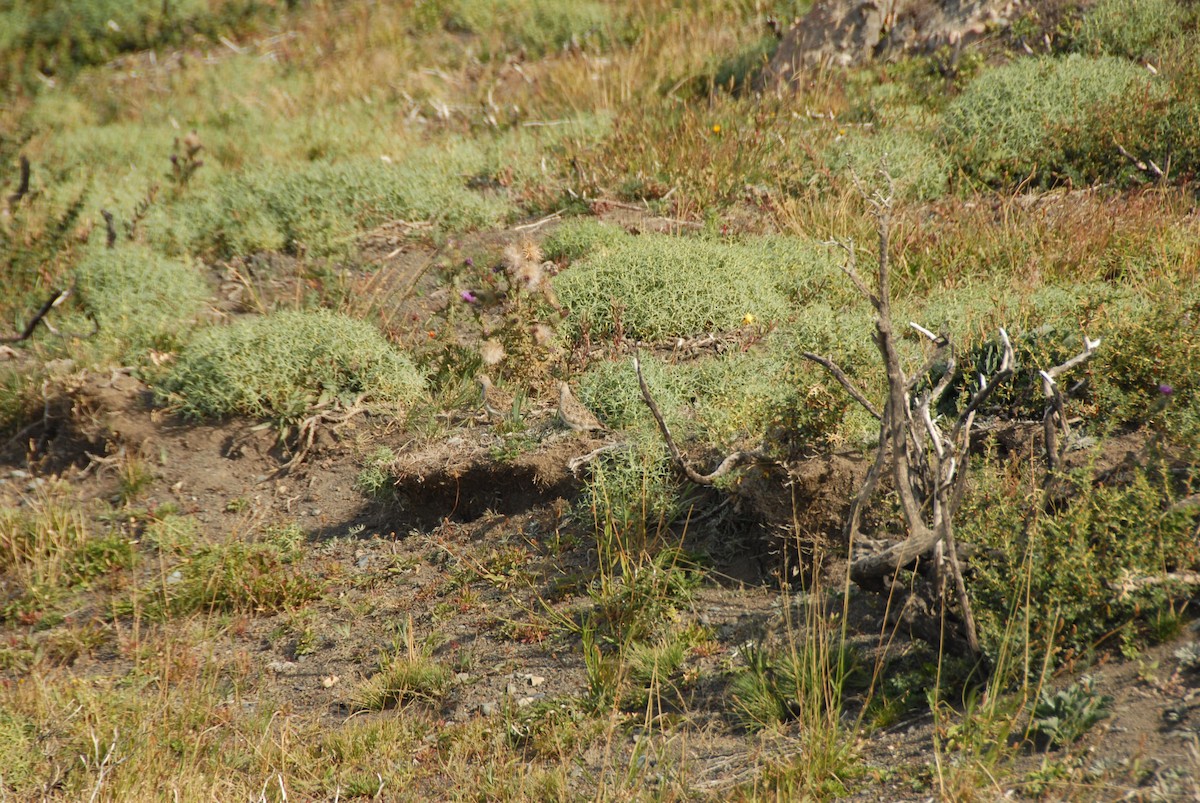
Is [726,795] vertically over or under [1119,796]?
under

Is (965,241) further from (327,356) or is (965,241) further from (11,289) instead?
(11,289)

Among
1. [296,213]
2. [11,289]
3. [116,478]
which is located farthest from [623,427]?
[11,289]

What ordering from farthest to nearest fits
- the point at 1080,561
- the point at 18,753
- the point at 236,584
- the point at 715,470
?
the point at 236,584 → the point at 715,470 → the point at 18,753 → the point at 1080,561

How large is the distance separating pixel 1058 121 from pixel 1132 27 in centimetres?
159

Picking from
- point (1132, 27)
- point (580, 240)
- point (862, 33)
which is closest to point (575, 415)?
point (580, 240)

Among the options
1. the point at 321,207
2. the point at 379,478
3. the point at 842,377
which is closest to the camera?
the point at 842,377

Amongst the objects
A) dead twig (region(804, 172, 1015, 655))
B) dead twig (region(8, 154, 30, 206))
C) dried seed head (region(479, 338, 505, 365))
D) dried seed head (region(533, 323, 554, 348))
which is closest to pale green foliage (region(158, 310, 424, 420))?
dried seed head (region(479, 338, 505, 365))

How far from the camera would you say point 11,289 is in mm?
7223

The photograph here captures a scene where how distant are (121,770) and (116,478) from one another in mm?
2719

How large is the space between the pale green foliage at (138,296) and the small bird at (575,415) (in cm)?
284

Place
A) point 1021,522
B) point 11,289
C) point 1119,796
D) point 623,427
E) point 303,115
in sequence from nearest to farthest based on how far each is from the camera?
point 1119,796, point 1021,522, point 623,427, point 11,289, point 303,115

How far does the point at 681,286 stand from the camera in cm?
619

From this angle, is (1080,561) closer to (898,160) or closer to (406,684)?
(406,684)

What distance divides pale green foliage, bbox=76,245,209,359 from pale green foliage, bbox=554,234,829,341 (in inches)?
102
